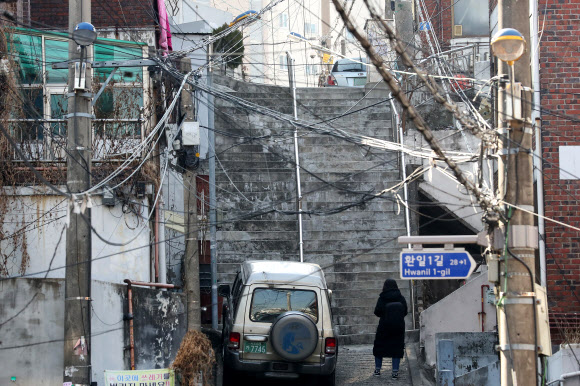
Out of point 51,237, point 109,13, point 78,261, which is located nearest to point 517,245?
point 78,261

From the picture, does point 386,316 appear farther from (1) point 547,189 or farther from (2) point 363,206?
(2) point 363,206

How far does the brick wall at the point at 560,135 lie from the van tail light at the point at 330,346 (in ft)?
11.2

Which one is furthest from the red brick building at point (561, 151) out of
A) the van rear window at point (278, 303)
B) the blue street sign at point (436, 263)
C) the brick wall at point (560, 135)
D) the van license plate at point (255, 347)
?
the van license plate at point (255, 347)

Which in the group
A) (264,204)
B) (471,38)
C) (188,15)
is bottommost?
(264,204)

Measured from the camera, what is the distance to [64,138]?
13.9m

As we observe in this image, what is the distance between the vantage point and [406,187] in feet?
61.2

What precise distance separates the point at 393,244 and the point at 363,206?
49.6 inches

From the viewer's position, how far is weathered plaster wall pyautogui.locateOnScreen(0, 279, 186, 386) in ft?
37.0

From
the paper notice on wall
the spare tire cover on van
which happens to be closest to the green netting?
the spare tire cover on van

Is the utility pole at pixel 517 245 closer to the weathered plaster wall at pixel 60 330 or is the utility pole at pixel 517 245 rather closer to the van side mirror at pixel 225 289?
the weathered plaster wall at pixel 60 330

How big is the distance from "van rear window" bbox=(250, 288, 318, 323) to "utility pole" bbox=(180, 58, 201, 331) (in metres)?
1.10

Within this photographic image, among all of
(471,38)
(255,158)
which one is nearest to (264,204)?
(255,158)

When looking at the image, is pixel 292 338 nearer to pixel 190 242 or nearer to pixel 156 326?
pixel 156 326

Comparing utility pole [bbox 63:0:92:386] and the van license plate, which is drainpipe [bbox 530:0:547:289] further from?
utility pole [bbox 63:0:92:386]
